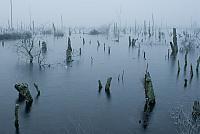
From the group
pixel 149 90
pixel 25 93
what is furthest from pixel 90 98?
pixel 25 93

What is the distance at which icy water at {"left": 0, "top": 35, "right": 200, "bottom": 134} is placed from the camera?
23.8 meters

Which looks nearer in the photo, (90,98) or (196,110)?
(196,110)

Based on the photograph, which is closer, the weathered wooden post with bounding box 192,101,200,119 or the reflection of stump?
the weathered wooden post with bounding box 192,101,200,119

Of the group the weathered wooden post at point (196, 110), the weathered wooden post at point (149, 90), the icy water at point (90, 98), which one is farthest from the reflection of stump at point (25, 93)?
the weathered wooden post at point (196, 110)

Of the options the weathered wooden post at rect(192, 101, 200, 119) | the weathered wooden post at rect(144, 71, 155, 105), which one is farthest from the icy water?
the weathered wooden post at rect(192, 101, 200, 119)

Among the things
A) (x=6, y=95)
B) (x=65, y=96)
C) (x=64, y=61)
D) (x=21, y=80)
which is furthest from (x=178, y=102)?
(x=64, y=61)

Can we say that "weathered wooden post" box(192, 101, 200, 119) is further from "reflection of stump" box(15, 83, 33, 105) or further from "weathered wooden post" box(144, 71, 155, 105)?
"reflection of stump" box(15, 83, 33, 105)

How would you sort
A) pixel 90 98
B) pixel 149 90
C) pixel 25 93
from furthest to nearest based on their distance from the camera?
pixel 90 98 < pixel 25 93 < pixel 149 90

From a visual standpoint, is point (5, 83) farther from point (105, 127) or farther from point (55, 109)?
point (105, 127)

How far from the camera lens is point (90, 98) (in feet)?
101

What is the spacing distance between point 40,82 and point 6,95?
6435 millimetres

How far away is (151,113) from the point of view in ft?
86.8

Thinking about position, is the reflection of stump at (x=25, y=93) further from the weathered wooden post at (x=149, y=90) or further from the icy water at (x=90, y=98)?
the weathered wooden post at (x=149, y=90)

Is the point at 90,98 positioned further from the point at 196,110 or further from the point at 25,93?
the point at 196,110
